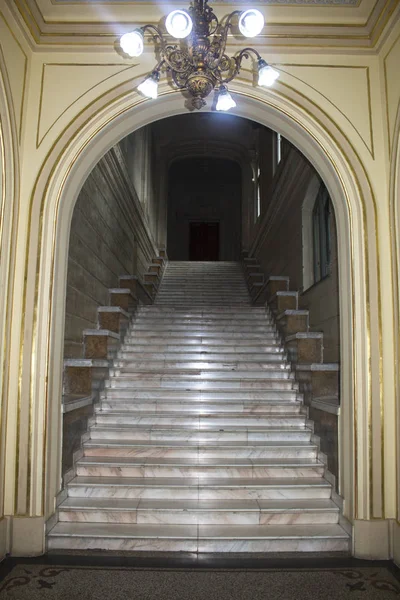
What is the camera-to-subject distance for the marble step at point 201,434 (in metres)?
5.21

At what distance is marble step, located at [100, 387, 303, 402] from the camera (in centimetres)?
597

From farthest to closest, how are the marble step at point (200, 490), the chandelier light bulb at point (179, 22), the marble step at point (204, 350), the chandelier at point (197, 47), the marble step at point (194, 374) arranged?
the marble step at point (204, 350) → the marble step at point (194, 374) → the marble step at point (200, 490) → the chandelier at point (197, 47) → the chandelier light bulb at point (179, 22)

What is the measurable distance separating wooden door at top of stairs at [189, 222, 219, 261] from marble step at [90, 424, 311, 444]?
16.3 metres

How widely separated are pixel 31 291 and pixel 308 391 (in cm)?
328

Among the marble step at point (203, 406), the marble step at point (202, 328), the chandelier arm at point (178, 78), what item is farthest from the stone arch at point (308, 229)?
the chandelier arm at point (178, 78)

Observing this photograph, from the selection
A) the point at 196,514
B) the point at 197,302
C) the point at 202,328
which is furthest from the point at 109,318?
the point at 197,302

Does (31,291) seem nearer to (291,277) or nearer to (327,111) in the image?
(327,111)

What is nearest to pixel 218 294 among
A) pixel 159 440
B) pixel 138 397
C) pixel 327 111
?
pixel 138 397

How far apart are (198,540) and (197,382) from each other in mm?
2769

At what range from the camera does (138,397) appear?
6.00m

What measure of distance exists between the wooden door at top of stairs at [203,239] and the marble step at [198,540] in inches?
708

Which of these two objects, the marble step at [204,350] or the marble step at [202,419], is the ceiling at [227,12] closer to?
the marble step at [202,419]

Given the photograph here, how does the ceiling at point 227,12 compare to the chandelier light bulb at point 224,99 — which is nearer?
the chandelier light bulb at point 224,99

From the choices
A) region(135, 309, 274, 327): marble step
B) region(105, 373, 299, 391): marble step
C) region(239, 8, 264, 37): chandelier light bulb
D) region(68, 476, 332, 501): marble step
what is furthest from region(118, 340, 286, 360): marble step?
region(239, 8, 264, 37): chandelier light bulb
